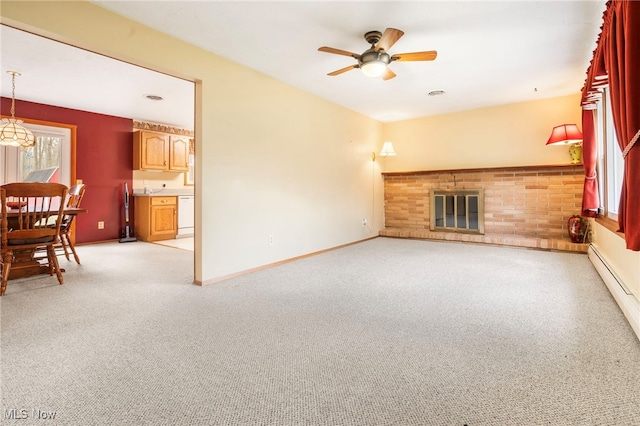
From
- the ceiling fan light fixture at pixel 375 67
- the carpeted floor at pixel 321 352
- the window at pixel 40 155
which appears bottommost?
the carpeted floor at pixel 321 352

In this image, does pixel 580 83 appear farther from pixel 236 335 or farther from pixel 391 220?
pixel 236 335

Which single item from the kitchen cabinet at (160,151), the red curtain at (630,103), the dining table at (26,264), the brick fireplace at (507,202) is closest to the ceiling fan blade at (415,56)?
the red curtain at (630,103)

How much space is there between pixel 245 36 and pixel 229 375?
269 centimetres

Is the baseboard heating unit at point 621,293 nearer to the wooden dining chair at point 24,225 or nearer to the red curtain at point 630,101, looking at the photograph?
the red curtain at point 630,101

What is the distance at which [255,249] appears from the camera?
11.5 ft

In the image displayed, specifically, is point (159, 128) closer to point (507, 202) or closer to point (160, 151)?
point (160, 151)

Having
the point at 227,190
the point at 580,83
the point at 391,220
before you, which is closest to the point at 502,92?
the point at 580,83

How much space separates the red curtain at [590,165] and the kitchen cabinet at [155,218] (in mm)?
6463

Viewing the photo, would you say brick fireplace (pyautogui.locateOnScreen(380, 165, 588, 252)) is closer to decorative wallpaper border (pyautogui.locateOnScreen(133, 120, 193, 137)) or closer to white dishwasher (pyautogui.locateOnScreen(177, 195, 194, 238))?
white dishwasher (pyautogui.locateOnScreen(177, 195, 194, 238))

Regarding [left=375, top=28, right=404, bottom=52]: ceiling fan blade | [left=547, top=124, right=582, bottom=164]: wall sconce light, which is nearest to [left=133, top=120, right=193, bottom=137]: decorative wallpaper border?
[left=375, top=28, right=404, bottom=52]: ceiling fan blade

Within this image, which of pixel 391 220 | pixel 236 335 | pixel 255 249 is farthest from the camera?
pixel 391 220

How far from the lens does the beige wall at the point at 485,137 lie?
464 centimetres

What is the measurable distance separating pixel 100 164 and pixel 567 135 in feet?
24.1

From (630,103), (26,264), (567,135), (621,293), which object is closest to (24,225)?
(26,264)
